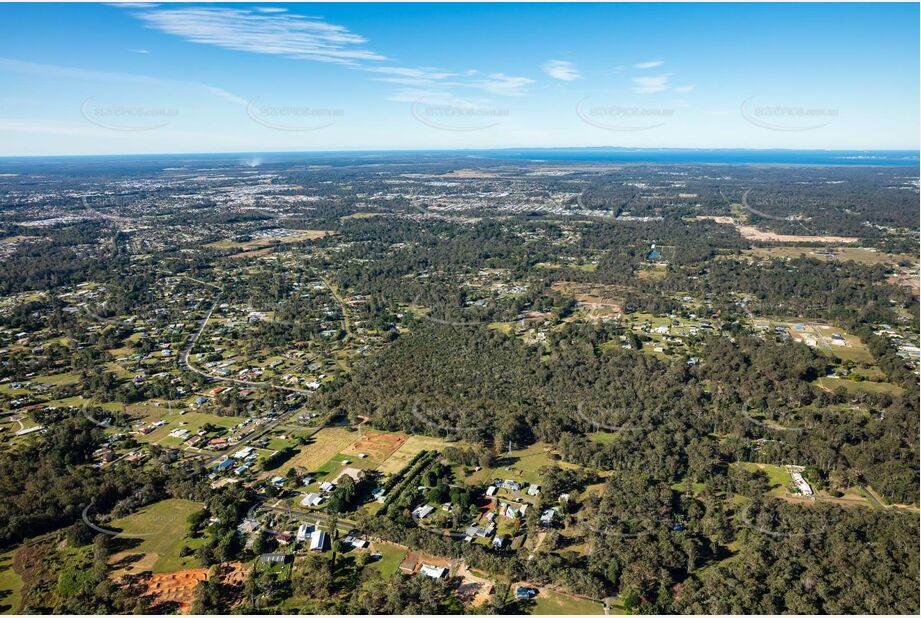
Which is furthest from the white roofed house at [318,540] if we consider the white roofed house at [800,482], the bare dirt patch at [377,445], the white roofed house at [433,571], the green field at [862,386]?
the green field at [862,386]

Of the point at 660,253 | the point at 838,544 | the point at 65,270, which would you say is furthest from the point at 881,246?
the point at 65,270

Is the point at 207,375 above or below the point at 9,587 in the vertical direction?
above

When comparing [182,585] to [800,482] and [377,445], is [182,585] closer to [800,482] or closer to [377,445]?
[377,445]

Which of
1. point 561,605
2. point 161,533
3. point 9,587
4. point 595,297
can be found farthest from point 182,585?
point 595,297

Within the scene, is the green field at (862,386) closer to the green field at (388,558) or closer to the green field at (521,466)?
the green field at (521,466)

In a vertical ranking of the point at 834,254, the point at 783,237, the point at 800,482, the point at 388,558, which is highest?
the point at 783,237

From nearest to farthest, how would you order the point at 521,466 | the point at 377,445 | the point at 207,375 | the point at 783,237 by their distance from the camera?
the point at 521,466
the point at 377,445
the point at 207,375
the point at 783,237
